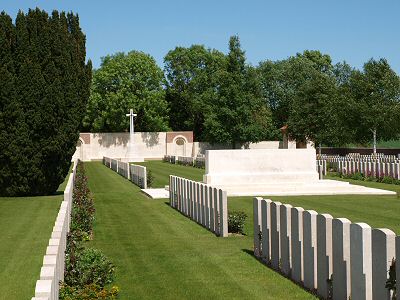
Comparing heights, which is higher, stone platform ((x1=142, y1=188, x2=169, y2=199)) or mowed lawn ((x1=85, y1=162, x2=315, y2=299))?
stone platform ((x1=142, y1=188, x2=169, y2=199))

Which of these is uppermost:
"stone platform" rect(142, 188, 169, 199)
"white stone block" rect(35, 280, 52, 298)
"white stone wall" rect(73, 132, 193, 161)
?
"white stone wall" rect(73, 132, 193, 161)

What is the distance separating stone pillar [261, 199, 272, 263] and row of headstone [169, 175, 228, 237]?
105 inches

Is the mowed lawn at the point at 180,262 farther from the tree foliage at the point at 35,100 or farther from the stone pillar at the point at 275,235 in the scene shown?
the tree foliage at the point at 35,100

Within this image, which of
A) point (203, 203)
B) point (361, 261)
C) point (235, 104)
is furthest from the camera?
point (235, 104)

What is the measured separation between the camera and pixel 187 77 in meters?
82.7

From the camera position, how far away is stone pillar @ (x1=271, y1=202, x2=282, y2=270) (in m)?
9.02

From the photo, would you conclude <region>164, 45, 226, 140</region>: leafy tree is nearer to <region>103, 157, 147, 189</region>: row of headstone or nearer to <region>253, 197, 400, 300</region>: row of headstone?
<region>103, 157, 147, 189</region>: row of headstone

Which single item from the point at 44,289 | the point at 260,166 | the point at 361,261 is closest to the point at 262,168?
the point at 260,166

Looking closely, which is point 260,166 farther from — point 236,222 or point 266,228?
point 266,228

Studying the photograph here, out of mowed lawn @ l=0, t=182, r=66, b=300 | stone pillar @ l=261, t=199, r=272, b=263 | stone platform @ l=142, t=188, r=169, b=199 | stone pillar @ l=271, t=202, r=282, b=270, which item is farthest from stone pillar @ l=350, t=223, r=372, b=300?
stone platform @ l=142, t=188, r=169, b=199

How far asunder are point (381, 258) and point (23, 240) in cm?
878

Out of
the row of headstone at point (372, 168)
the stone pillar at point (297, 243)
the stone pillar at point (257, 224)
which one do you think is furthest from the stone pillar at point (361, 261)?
the row of headstone at point (372, 168)

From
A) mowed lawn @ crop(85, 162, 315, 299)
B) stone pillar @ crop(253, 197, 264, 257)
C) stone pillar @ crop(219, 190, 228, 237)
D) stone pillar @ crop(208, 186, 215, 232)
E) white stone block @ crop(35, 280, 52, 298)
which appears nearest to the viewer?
white stone block @ crop(35, 280, 52, 298)

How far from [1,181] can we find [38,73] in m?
3.75
